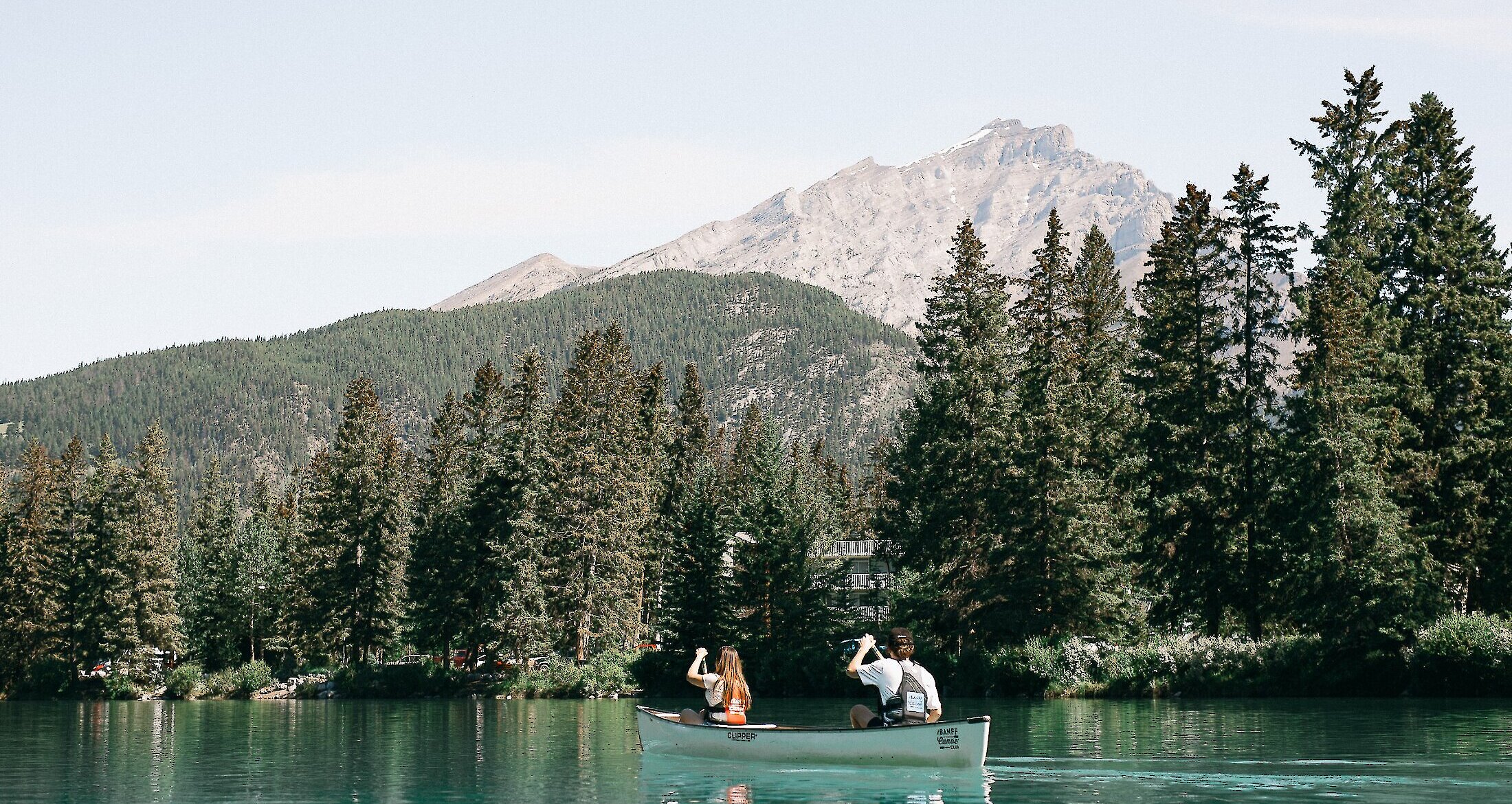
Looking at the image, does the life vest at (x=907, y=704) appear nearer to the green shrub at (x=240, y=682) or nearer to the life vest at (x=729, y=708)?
the life vest at (x=729, y=708)

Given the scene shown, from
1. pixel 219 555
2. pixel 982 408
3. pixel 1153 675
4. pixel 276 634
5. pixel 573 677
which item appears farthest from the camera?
pixel 219 555

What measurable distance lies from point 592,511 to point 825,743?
170ft

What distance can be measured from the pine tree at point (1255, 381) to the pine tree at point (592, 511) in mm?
33247

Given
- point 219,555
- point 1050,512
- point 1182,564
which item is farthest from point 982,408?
point 219,555

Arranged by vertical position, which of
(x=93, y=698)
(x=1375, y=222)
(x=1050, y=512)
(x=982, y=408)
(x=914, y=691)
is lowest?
(x=93, y=698)

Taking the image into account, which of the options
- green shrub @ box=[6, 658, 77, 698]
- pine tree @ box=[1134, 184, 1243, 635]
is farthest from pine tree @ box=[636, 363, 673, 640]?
pine tree @ box=[1134, 184, 1243, 635]

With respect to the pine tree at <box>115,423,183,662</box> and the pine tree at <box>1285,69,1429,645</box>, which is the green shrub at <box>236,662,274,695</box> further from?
the pine tree at <box>1285,69,1429,645</box>

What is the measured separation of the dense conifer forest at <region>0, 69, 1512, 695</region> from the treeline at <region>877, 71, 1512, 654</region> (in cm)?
14

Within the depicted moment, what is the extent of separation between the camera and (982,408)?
6375 cm

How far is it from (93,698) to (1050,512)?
57087 mm

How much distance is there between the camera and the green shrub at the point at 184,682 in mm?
82312

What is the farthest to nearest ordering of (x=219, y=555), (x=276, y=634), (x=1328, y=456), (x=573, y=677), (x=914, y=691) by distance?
(x=219, y=555)
(x=276, y=634)
(x=573, y=677)
(x=1328, y=456)
(x=914, y=691)

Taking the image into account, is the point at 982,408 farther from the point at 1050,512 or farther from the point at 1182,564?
the point at 1182,564

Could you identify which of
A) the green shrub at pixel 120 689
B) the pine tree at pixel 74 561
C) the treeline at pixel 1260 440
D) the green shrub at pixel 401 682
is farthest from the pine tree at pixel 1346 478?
the pine tree at pixel 74 561
